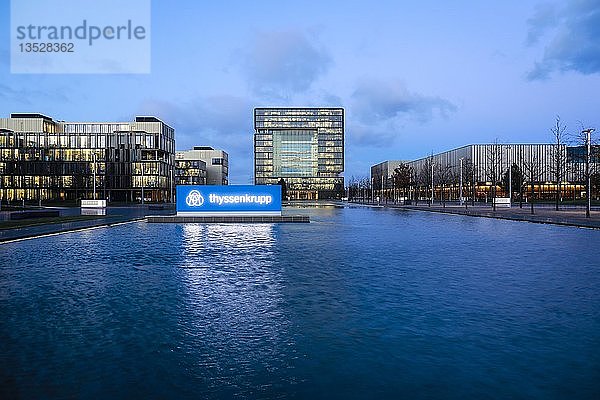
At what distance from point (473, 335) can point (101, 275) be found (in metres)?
9.22

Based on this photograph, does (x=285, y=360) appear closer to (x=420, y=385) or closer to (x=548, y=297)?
(x=420, y=385)

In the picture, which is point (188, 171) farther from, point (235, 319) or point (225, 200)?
point (235, 319)

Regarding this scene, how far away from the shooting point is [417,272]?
12609mm

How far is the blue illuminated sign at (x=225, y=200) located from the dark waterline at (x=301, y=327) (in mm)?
21144

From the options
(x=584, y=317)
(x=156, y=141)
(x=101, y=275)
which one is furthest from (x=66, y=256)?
(x=156, y=141)

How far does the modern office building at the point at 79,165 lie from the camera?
397ft

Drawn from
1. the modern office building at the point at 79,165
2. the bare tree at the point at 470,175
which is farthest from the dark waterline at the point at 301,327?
the modern office building at the point at 79,165

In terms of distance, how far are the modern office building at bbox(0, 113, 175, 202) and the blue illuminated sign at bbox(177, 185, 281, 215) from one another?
89.2 meters

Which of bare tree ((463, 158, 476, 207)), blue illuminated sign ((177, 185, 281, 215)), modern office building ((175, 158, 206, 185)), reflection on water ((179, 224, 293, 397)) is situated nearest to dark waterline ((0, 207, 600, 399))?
reflection on water ((179, 224, 293, 397))

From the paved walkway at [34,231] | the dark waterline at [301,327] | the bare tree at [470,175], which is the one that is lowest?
the dark waterline at [301,327]

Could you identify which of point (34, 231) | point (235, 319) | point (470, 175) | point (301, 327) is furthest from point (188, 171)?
point (301, 327)

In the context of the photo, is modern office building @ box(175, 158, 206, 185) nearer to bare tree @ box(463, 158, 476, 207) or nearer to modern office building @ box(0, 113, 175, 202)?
modern office building @ box(0, 113, 175, 202)

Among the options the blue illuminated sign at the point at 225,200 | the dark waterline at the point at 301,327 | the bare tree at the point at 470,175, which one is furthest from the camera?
the bare tree at the point at 470,175

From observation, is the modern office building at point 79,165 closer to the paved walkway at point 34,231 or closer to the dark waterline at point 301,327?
the paved walkway at point 34,231
